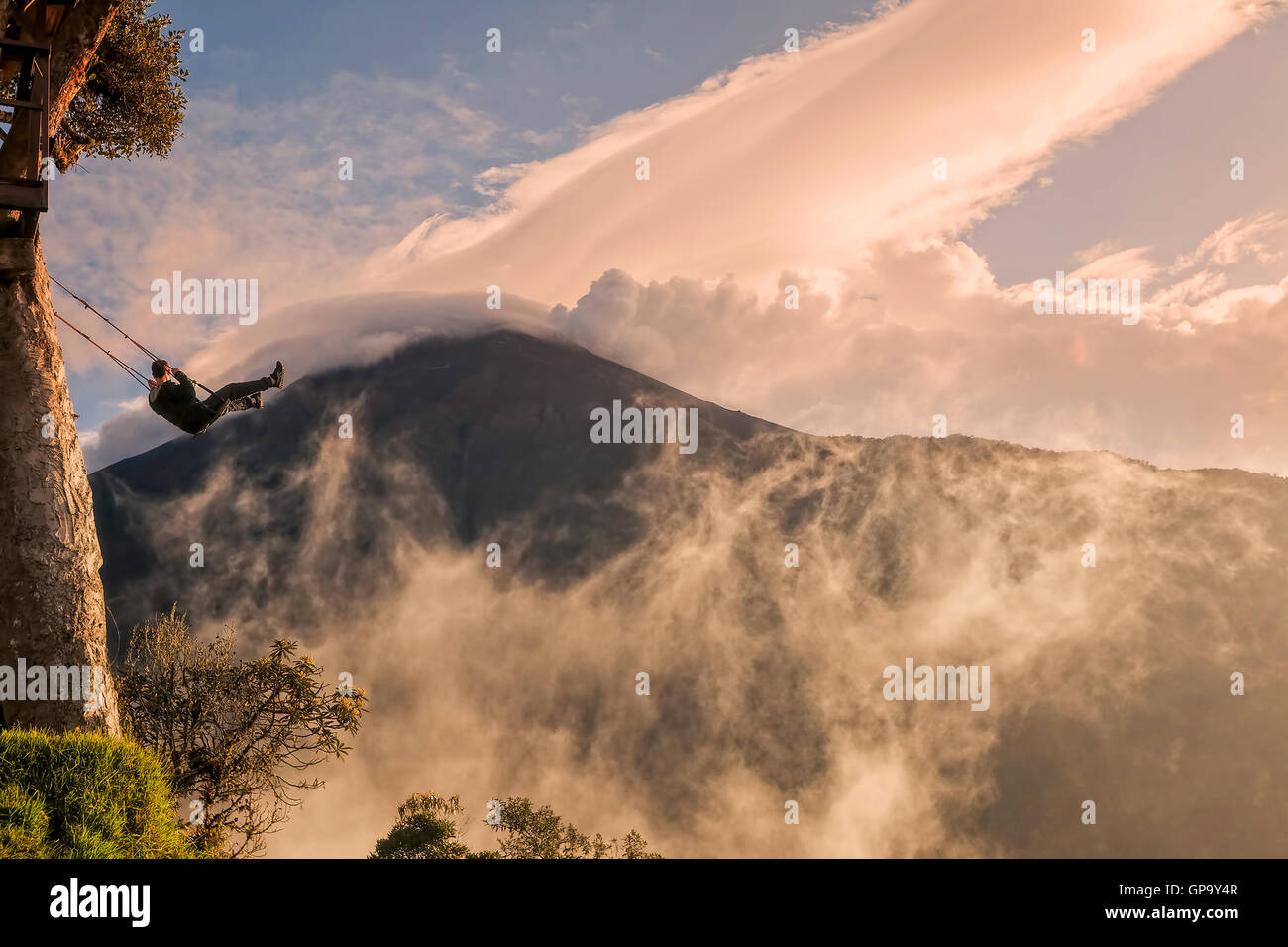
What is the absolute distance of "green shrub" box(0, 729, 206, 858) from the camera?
9406mm

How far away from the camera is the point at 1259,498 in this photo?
19275 cm

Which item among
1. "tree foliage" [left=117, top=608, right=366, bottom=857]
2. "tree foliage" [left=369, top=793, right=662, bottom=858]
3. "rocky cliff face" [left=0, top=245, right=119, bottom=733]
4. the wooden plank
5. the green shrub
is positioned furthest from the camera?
"tree foliage" [left=369, top=793, right=662, bottom=858]

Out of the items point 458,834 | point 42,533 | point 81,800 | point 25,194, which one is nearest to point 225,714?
point 42,533

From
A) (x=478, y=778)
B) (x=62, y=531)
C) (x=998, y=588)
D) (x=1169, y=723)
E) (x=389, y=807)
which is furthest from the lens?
(x=998, y=588)

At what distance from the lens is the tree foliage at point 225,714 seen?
21172 millimetres

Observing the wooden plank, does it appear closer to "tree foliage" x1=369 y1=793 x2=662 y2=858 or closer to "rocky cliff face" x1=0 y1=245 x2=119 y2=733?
"rocky cliff face" x1=0 y1=245 x2=119 y2=733

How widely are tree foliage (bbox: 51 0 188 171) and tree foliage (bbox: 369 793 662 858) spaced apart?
35.9 meters

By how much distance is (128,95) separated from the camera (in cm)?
2258

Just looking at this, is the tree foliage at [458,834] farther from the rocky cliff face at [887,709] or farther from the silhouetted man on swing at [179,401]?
the rocky cliff face at [887,709]

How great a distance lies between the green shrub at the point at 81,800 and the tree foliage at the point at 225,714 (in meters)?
10.2

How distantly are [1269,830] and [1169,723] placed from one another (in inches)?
934

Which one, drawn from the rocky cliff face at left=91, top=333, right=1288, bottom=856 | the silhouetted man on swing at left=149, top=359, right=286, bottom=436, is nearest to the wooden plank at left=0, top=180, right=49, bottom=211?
the silhouetted man on swing at left=149, top=359, right=286, bottom=436
